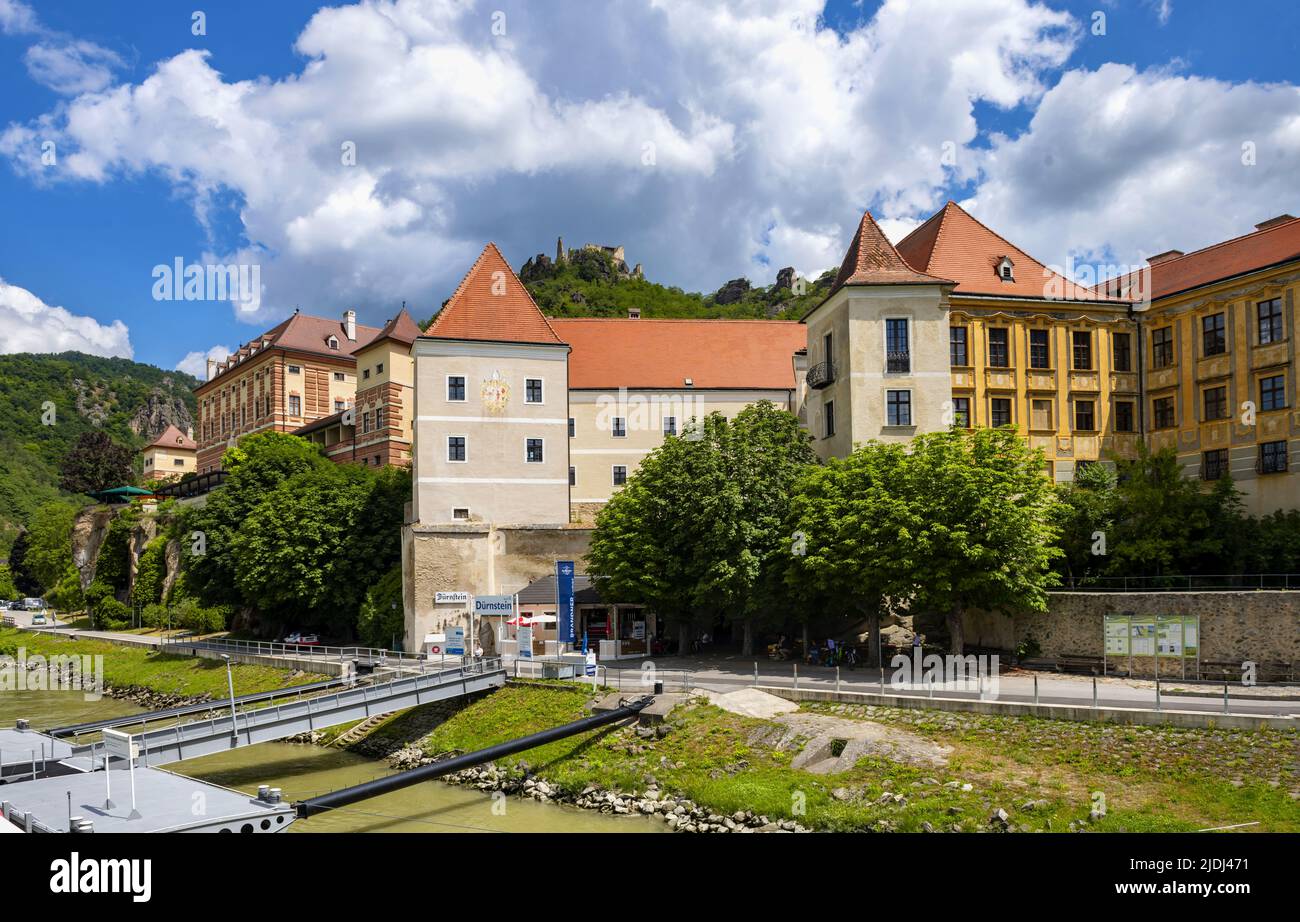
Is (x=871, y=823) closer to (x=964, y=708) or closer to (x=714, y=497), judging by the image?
(x=964, y=708)

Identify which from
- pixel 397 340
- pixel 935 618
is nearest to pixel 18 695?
pixel 397 340

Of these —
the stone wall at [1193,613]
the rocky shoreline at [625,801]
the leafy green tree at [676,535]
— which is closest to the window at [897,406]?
the leafy green tree at [676,535]

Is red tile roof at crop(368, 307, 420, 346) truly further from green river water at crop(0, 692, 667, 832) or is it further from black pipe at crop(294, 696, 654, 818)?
black pipe at crop(294, 696, 654, 818)

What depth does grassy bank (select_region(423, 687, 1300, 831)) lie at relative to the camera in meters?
20.8

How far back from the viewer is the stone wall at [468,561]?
4575 centimetres

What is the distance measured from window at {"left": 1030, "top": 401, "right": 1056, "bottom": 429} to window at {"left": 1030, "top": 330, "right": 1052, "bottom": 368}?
1801 millimetres

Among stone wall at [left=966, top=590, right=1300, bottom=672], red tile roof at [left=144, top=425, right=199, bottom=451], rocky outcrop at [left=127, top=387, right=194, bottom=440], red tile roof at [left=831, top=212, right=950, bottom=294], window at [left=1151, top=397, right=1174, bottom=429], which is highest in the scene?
rocky outcrop at [left=127, top=387, right=194, bottom=440]

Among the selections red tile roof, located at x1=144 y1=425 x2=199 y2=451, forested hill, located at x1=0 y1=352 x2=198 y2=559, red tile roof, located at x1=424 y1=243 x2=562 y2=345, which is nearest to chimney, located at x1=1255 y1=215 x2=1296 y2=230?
red tile roof, located at x1=424 y1=243 x2=562 y2=345

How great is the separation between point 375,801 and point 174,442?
9810 centimetres

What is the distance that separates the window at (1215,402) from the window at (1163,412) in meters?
1.83

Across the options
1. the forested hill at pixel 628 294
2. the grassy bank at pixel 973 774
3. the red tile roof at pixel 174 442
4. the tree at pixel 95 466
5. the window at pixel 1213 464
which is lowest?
the grassy bank at pixel 973 774

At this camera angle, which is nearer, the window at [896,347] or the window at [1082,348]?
the window at [896,347]

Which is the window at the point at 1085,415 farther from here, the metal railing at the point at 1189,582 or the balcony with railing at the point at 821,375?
the balcony with railing at the point at 821,375

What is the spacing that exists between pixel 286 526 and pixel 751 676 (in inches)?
1152
